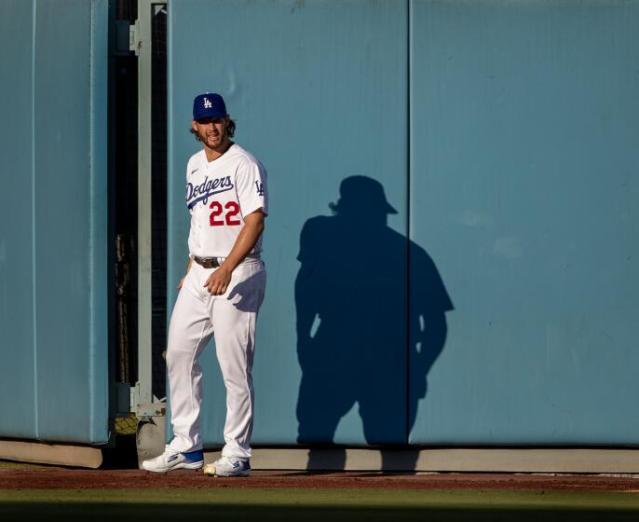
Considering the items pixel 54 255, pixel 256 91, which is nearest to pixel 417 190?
pixel 256 91

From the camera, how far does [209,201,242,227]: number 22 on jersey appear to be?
8.73m

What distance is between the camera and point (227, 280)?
8.53 m

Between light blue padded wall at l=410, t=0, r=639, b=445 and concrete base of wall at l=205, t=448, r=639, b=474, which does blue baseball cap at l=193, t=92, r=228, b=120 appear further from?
concrete base of wall at l=205, t=448, r=639, b=474

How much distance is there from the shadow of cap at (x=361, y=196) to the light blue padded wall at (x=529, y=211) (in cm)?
18

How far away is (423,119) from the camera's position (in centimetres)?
941

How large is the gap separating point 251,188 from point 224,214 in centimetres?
22

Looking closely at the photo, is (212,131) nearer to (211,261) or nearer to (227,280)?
(211,261)

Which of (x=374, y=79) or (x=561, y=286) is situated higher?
(x=374, y=79)

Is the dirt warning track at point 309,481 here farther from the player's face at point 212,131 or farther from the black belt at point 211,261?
the player's face at point 212,131

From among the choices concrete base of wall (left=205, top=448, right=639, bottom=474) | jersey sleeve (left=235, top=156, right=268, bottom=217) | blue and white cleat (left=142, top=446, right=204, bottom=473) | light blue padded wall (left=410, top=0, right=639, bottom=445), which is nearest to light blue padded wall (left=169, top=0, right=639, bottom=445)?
light blue padded wall (left=410, top=0, right=639, bottom=445)

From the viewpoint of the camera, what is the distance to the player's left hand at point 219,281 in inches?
335

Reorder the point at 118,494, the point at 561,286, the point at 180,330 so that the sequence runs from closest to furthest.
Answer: the point at 118,494 → the point at 180,330 → the point at 561,286

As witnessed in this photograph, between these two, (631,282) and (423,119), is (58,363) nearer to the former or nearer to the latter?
(423,119)

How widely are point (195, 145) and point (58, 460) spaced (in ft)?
6.59
